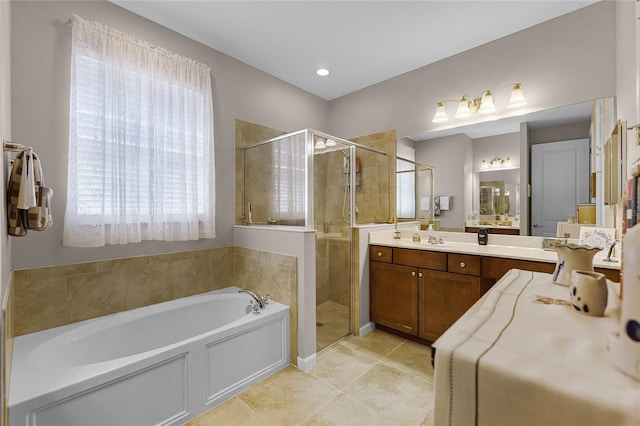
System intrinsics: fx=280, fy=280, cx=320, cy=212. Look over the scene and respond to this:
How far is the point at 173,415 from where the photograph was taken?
1579mm

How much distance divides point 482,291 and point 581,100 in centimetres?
162

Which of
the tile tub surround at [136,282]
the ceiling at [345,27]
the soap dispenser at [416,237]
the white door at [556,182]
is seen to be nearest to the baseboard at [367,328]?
the tile tub surround at [136,282]

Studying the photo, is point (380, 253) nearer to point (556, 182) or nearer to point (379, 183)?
point (379, 183)

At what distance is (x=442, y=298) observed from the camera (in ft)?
7.68

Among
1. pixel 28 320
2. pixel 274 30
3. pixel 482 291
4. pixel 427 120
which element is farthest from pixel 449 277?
pixel 28 320

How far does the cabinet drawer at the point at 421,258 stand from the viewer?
92.7 inches

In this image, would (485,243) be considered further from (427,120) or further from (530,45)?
(530,45)

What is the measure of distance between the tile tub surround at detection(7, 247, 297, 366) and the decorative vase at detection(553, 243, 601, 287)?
5.39 ft

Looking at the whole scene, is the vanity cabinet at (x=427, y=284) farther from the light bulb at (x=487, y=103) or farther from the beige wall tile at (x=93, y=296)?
the beige wall tile at (x=93, y=296)

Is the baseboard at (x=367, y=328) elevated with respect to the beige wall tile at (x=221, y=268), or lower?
lower

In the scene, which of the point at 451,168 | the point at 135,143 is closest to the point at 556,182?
the point at 451,168

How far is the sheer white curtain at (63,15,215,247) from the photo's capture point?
190cm

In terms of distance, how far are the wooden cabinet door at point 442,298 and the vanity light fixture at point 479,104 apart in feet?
4.91

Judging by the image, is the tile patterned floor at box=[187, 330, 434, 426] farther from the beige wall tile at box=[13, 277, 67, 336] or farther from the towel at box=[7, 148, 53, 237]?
the towel at box=[7, 148, 53, 237]
